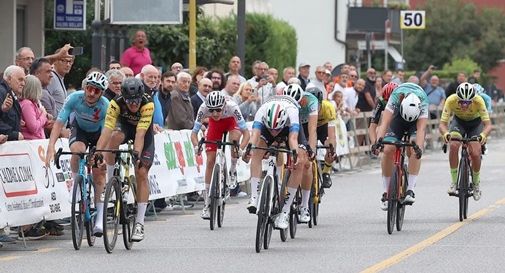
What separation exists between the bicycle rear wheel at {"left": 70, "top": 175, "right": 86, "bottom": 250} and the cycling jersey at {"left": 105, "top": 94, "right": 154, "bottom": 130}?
0.66 meters

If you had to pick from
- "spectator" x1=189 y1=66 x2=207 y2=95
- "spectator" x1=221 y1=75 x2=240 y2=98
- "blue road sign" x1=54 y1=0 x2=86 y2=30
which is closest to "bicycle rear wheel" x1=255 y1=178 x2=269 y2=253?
"spectator" x1=221 y1=75 x2=240 y2=98

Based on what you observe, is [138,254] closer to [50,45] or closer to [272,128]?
[272,128]

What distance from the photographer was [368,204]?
22266 millimetres

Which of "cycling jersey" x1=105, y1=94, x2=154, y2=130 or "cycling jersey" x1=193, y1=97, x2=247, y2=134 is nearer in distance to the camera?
"cycling jersey" x1=105, y1=94, x2=154, y2=130

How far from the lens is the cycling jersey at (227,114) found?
1873cm

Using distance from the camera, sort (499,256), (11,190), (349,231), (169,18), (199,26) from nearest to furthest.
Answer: (499,256) < (11,190) < (349,231) < (169,18) < (199,26)

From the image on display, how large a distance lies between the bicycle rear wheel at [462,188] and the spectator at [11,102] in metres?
5.61

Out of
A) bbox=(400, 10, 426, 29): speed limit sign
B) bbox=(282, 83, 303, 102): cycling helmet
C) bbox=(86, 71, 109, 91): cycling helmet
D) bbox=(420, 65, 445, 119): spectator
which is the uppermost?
bbox=(400, 10, 426, 29): speed limit sign

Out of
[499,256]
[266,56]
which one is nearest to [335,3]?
[266,56]

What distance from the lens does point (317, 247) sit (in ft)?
52.4

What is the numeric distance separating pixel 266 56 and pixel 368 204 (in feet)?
59.7

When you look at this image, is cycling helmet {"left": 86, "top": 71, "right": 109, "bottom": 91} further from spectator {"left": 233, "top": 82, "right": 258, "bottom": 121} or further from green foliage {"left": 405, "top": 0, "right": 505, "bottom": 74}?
green foliage {"left": 405, "top": 0, "right": 505, "bottom": 74}

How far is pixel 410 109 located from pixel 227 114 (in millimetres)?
2334

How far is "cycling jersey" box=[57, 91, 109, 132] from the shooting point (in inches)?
631
